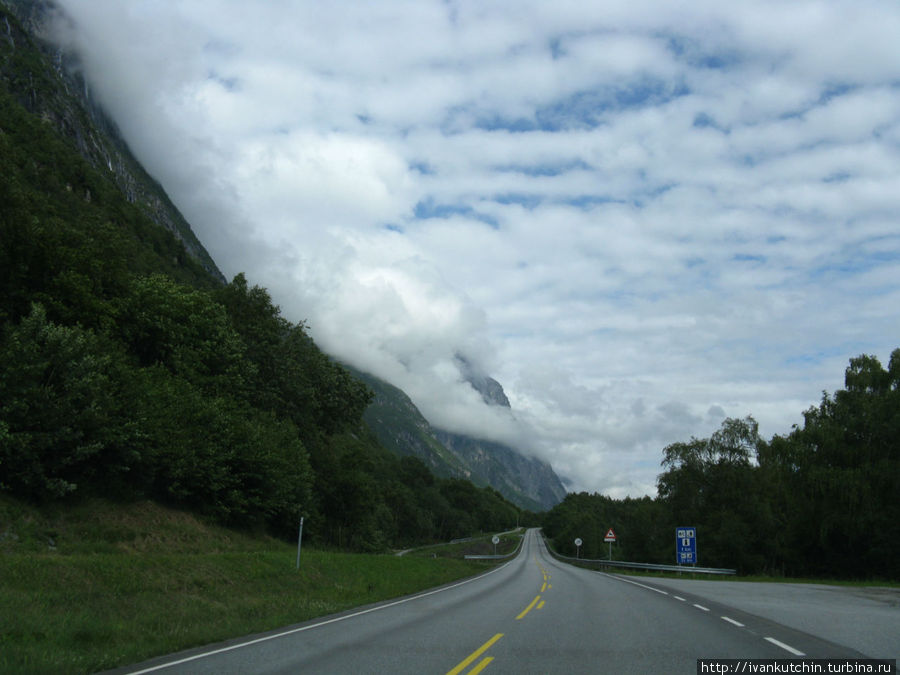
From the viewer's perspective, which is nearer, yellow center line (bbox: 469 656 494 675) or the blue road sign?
yellow center line (bbox: 469 656 494 675)

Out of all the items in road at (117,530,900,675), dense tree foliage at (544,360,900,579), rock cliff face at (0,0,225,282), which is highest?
rock cliff face at (0,0,225,282)

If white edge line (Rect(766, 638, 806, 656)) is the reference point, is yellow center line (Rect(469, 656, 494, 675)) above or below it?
below

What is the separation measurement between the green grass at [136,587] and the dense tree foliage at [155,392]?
5.59ft

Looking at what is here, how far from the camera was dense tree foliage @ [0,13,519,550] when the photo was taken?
70.3 feet

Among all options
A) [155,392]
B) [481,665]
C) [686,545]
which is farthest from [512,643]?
[686,545]

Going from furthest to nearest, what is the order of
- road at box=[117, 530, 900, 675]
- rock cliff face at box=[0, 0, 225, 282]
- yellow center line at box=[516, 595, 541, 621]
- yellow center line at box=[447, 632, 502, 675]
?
rock cliff face at box=[0, 0, 225, 282]
yellow center line at box=[516, 595, 541, 621]
road at box=[117, 530, 900, 675]
yellow center line at box=[447, 632, 502, 675]

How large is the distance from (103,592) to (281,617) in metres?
3.91

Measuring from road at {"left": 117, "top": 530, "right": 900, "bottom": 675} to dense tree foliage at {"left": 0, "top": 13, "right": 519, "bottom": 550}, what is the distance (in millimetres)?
12152

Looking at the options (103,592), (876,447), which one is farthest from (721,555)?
(103,592)

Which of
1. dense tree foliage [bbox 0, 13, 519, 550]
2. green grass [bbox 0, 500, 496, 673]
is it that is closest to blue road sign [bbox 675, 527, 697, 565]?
green grass [bbox 0, 500, 496, 673]

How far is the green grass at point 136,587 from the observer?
34.8 ft

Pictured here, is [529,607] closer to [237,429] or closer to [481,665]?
[481,665]

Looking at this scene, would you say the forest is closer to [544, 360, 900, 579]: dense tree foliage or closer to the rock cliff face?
[544, 360, 900, 579]: dense tree foliage

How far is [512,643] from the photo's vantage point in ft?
36.6
